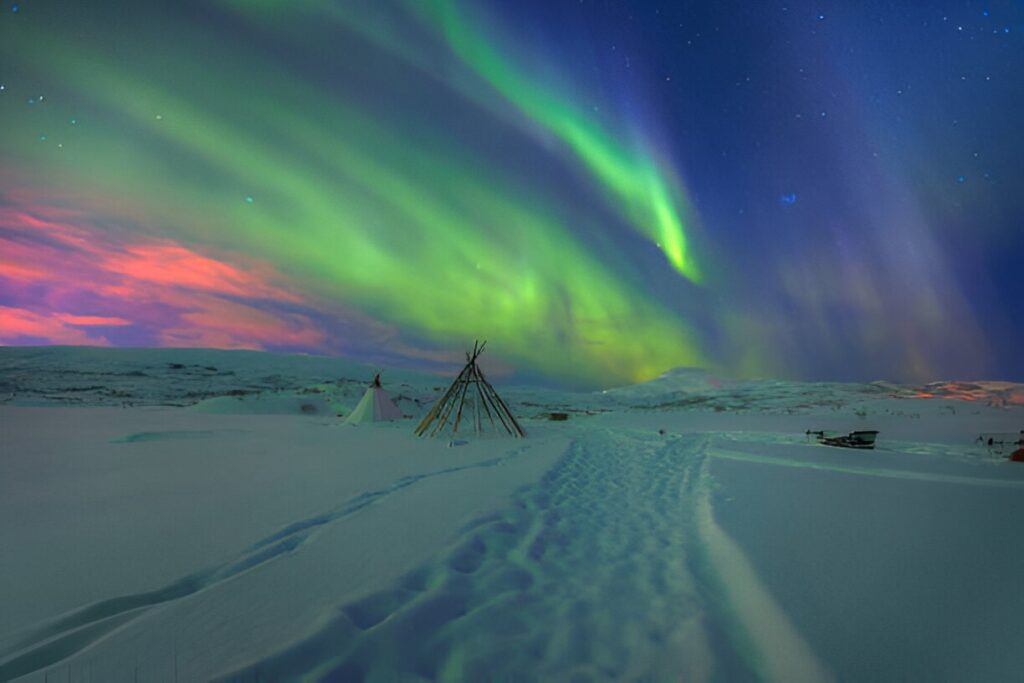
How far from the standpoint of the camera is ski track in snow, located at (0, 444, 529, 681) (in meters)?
2.23

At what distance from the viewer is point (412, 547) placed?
388 cm

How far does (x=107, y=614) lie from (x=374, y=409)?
18.9 metres

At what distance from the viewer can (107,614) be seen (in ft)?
8.72

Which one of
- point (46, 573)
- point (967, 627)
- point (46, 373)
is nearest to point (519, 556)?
point (967, 627)

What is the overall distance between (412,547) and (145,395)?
42343 millimetres

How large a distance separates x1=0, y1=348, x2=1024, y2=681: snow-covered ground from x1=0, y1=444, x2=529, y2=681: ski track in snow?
0.01m

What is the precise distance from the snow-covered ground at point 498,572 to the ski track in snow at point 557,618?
0.02 metres

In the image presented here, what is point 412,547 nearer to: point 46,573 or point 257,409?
point 46,573

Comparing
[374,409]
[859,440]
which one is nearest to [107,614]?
[859,440]

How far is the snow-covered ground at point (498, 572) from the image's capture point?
7.83ft

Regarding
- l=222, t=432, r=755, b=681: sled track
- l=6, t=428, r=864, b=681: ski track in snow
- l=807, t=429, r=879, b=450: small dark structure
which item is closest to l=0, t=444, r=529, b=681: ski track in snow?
l=6, t=428, r=864, b=681: ski track in snow

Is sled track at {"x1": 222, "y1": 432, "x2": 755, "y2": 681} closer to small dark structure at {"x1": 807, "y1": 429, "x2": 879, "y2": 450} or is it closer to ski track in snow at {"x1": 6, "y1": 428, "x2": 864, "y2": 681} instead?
ski track in snow at {"x1": 6, "y1": 428, "x2": 864, "y2": 681}

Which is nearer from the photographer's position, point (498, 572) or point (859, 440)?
point (498, 572)

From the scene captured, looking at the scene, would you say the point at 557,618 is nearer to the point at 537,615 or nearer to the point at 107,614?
the point at 537,615
